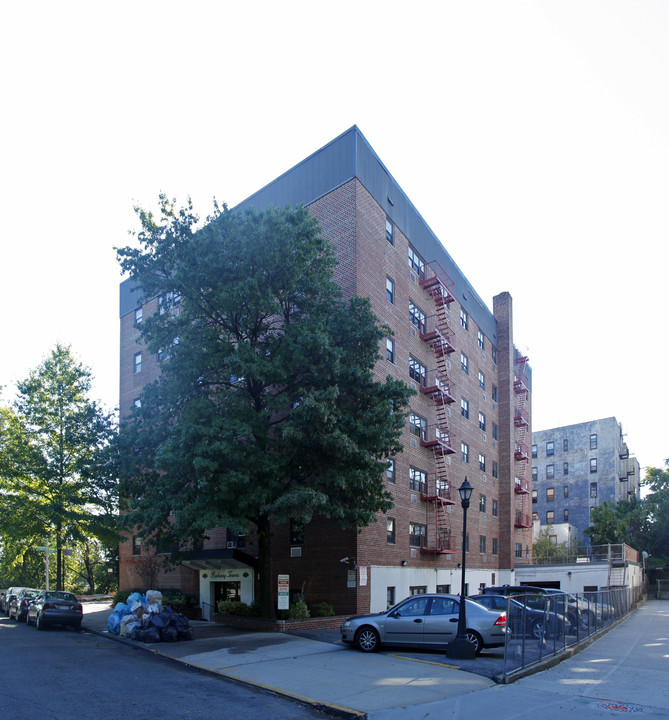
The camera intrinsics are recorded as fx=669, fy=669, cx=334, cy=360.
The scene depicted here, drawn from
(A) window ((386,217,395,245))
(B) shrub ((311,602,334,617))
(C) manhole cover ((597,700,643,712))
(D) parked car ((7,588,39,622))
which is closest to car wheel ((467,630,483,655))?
(C) manhole cover ((597,700,643,712))

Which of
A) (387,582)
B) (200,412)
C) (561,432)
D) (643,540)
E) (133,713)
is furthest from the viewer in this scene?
(561,432)

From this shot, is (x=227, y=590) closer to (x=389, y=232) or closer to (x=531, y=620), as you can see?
(x=389, y=232)

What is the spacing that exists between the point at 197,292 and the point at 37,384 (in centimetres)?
1672

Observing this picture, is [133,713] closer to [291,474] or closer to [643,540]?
[291,474]

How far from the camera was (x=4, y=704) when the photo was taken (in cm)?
1117

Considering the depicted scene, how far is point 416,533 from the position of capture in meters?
30.3

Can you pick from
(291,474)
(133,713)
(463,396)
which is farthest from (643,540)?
(133,713)

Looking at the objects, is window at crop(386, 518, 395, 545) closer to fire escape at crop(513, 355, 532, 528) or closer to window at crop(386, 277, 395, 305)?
window at crop(386, 277, 395, 305)

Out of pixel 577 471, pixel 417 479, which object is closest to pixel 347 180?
pixel 417 479

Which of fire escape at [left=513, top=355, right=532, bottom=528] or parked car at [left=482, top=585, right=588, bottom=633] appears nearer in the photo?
parked car at [left=482, top=585, right=588, bottom=633]

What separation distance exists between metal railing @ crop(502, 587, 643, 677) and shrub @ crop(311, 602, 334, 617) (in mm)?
8128

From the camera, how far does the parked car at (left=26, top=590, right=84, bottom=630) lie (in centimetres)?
2422

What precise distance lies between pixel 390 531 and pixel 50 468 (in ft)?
56.2

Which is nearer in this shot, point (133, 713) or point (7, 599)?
point (133, 713)
